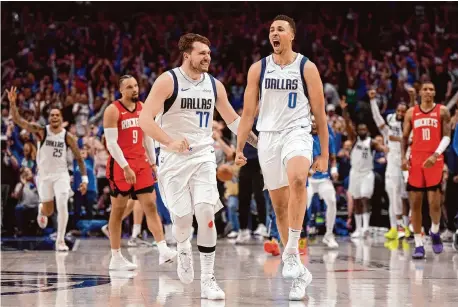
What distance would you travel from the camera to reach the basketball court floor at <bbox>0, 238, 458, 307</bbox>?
710 centimetres

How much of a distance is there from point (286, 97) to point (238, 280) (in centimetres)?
207

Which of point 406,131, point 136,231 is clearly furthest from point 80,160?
point 406,131

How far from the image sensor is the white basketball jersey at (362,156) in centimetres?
1717

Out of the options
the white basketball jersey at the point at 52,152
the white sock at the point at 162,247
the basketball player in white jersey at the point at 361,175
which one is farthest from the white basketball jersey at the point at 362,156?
the white sock at the point at 162,247

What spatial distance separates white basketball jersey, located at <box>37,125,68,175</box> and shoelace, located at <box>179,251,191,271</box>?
21.2ft

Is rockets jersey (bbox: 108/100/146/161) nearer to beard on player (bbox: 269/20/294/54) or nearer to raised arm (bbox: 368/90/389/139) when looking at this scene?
beard on player (bbox: 269/20/294/54)

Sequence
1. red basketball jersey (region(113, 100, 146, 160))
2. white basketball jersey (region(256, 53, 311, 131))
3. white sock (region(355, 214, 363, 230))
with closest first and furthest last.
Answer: white basketball jersey (region(256, 53, 311, 131)) → red basketball jersey (region(113, 100, 146, 160)) → white sock (region(355, 214, 363, 230))

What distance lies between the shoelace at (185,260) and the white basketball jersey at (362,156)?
32.6 ft

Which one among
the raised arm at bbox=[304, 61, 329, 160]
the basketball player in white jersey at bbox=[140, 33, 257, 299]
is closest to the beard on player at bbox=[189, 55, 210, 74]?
the basketball player in white jersey at bbox=[140, 33, 257, 299]

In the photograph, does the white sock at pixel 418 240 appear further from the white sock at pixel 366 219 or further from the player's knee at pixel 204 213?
the white sock at pixel 366 219

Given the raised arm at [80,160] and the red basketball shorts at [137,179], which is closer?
the red basketball shorts at [137,179]

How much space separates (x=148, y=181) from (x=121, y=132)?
2.16ft

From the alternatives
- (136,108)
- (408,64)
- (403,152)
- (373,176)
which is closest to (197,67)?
(136,108)

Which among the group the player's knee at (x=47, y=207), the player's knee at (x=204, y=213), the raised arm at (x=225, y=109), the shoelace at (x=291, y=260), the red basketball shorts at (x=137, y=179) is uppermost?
the raised arm at (x=225, y=109)
